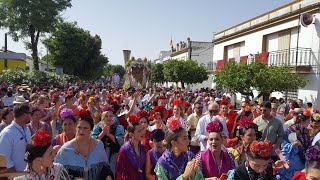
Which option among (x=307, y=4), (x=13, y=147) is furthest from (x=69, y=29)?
(x=13, y=147)

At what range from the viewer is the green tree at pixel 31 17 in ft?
113

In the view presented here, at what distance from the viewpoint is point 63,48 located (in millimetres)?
38281

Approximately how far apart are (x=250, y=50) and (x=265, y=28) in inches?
105

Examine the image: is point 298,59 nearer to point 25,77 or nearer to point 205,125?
point 205,125

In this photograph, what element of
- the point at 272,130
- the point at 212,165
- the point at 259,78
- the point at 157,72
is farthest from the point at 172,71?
Answer: the point at 212,165

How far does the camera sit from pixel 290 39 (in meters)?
21.0

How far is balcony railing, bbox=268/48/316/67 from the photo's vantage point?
18812 mm

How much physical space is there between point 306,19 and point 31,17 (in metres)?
27.2

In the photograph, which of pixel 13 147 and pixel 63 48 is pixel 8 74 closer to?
pixel 63 48

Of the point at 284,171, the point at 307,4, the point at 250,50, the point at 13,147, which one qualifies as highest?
the point at 307,4

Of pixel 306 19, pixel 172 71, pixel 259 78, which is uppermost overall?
pixel 306 19

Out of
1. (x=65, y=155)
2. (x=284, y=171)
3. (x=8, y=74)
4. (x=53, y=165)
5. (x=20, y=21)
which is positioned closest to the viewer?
(x=53, y=165)

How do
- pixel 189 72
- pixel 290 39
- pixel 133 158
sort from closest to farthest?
pixel 133 158 → pixel 290 39 → pixel 189 72

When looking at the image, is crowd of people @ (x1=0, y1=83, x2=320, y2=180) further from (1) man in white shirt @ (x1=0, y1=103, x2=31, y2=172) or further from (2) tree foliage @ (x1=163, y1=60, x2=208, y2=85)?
(2) tree foliage @ (x1=163, y1=60, x2=208, y2=85)
